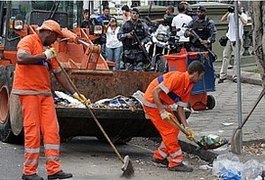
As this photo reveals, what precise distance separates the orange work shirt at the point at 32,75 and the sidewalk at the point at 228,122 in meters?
2.54

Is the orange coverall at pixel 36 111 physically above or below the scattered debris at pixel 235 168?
above

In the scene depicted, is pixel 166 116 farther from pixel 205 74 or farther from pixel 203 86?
pixel 205 74

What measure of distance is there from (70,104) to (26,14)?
316cm

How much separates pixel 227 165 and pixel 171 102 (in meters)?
1.06

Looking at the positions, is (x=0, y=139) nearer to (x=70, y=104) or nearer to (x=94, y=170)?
(x=70, y=104)

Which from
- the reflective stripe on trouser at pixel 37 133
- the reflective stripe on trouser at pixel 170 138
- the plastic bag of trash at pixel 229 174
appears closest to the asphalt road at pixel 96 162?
the reflective stripe on trouser at pixel 170 138

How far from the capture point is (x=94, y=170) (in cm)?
872

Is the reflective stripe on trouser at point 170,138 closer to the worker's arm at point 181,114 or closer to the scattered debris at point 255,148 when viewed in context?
the worker's arm at point 181,114

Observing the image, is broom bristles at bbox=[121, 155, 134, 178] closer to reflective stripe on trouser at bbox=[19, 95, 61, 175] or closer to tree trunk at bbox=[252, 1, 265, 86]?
reflective stripe on trouser at bbox=[19, 95, 61, 175]

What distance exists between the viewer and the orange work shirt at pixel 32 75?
790 cm

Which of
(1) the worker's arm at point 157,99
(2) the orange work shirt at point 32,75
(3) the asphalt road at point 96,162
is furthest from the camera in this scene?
(1) the worker's arm at point 157,99

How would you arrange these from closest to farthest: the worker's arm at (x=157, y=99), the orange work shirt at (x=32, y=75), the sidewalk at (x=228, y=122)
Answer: the orange work shirt at (x=32, y=75), the worker's arm at (x=157, y=99), the sidewalk at (x=228, y=122)

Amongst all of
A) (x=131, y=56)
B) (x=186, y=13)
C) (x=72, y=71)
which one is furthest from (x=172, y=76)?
(x=186, y=13)

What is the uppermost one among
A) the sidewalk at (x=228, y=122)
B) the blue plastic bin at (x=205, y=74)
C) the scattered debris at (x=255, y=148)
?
the blue plastic bin at (x=205, y=74)
